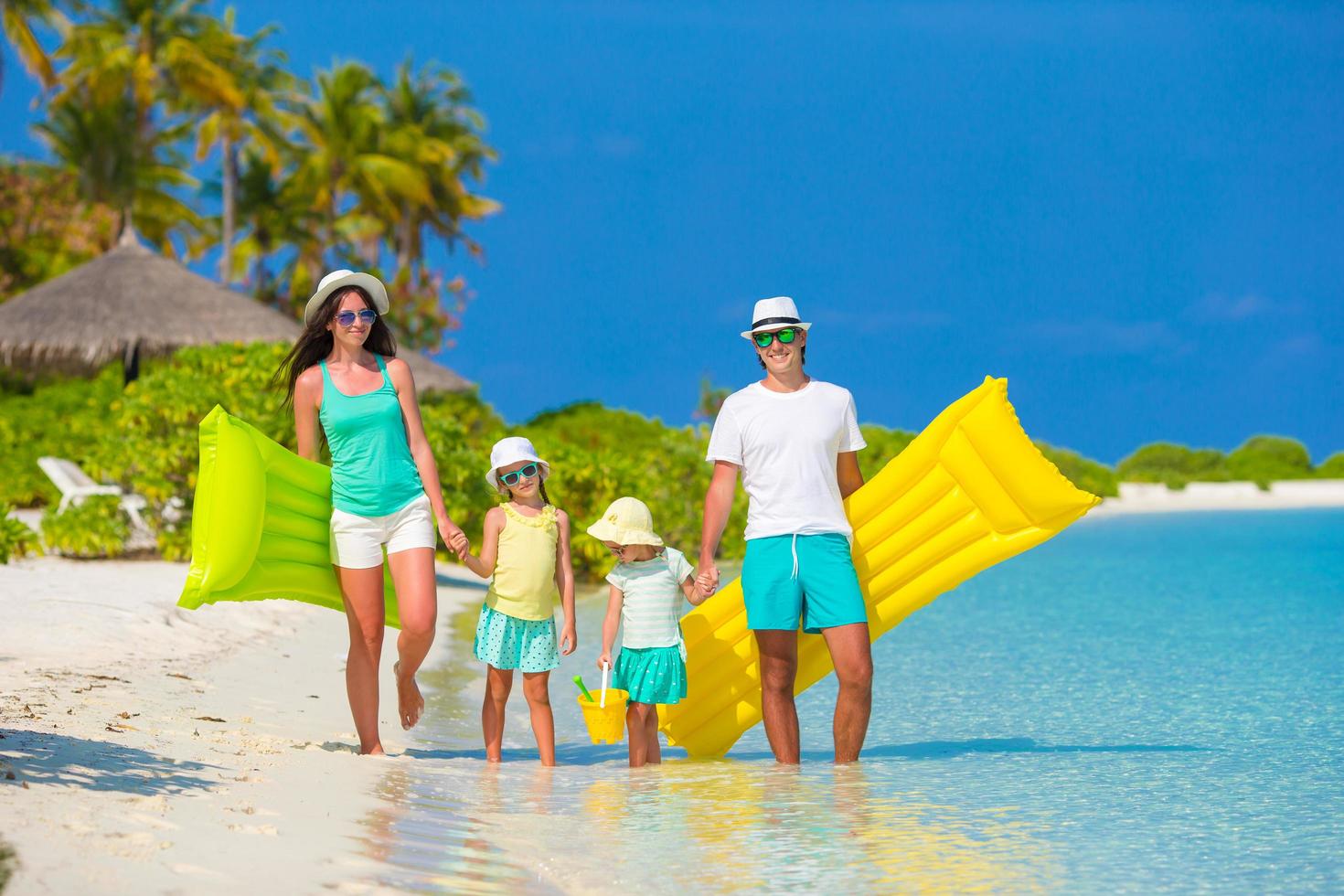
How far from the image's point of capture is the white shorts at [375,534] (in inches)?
209

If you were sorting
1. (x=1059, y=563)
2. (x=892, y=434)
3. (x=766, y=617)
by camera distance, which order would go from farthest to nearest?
(x=892, y=434) < (x=1059, y=563) < (x=766, y=617)

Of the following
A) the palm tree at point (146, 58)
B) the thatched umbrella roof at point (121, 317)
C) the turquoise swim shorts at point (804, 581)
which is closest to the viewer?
the turquoise swim shorts at point (804, 581)

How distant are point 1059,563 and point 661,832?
63.8 feet

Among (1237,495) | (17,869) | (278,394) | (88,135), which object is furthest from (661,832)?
(1237,495)

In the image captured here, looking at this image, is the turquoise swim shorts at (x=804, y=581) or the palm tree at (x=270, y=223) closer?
the turquoise swim shorts at (x=804, y=581)

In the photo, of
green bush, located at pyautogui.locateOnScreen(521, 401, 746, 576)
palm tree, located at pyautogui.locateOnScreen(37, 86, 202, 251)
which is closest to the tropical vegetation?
palm tree, located at pyautogui.locateOnScreen(37, 86, 202, 251)

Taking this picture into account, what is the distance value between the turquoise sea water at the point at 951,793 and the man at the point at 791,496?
59 cm

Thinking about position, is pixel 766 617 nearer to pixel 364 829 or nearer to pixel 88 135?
pixel 364 829

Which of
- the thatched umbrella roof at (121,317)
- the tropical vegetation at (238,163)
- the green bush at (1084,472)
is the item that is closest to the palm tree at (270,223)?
the tropical vegetation at (238,163)

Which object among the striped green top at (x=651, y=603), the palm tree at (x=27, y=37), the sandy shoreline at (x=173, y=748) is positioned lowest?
the sandy shoreline at (x=173, y=748)

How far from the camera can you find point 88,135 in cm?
3766

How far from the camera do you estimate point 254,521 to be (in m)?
5.31

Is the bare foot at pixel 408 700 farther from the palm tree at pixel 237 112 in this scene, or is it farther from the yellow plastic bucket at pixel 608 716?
the palm tree at pixel 237 112

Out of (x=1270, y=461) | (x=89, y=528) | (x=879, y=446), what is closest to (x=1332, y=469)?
(x=1270, y=461)
